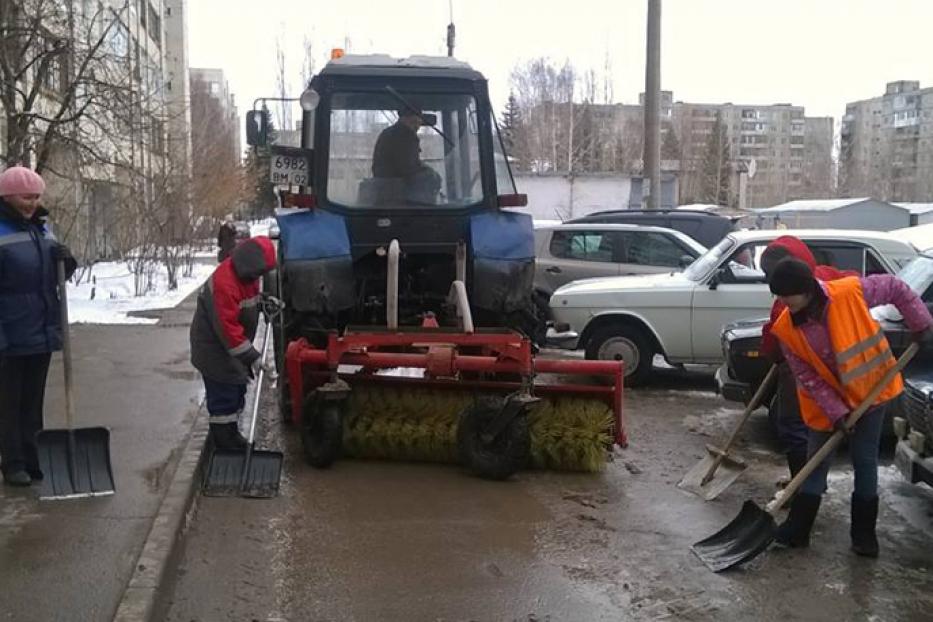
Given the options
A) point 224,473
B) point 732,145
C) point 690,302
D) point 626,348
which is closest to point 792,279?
point 224,473

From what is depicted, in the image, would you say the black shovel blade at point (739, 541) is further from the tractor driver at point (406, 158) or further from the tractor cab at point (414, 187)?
the tractor driver at point (406, 158)

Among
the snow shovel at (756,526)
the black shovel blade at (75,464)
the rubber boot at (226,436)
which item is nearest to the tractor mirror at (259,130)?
the rubber boot at (226,436)

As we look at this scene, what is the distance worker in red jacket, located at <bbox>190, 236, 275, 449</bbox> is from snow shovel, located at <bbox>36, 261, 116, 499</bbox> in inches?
33.1

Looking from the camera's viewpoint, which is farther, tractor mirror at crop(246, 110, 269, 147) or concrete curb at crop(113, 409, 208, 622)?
tractor mirror at crop(246, 110, 269, 147)

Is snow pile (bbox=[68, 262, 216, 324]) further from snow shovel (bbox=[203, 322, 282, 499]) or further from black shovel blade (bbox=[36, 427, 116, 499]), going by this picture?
black shovel blade (bbox=[36, 427, 116, 499])

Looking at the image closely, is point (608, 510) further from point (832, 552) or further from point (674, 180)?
point (674, 180)

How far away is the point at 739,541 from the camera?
5.26 m

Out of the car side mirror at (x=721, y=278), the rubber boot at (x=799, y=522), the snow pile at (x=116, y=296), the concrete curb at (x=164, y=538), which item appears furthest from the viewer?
the snow pile at (x=116, y=296)

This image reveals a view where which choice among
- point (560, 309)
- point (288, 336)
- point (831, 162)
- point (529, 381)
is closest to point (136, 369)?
point (288, 336)

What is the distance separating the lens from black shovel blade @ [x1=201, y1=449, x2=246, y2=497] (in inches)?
243

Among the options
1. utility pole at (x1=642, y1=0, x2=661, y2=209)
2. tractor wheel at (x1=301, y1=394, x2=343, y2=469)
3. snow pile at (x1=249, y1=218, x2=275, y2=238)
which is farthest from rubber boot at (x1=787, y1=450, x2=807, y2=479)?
utility pole at (x1=642, y1=0, x2=661, y2=209)

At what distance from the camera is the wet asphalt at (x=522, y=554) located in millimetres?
4676

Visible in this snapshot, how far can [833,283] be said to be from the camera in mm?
5301

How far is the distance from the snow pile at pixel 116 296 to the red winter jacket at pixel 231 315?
313 inches
